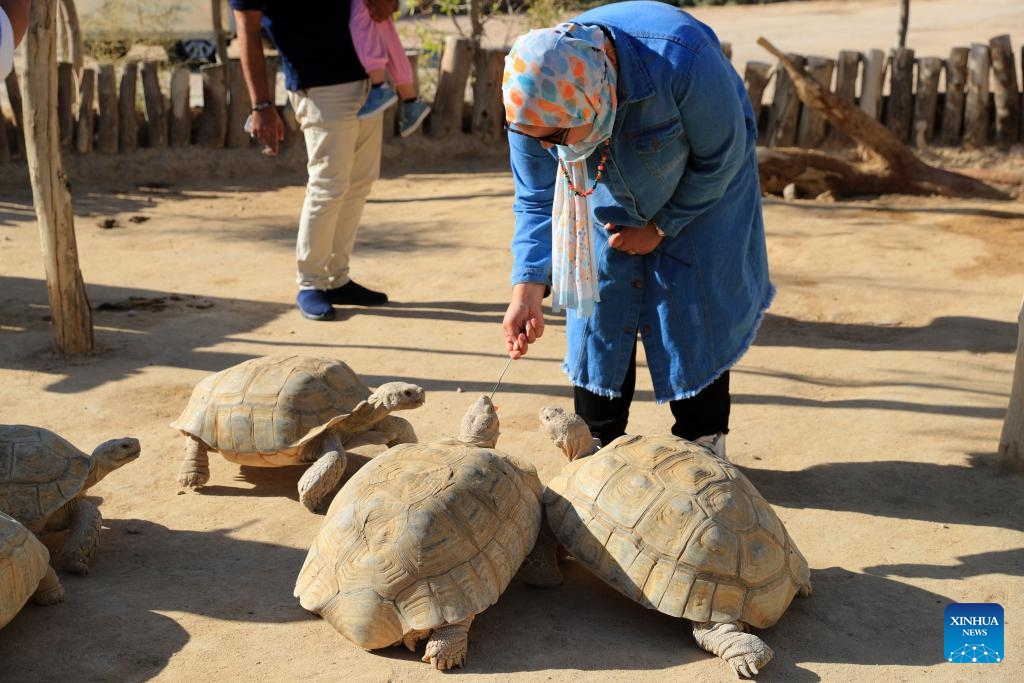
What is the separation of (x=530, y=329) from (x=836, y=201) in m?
6.92

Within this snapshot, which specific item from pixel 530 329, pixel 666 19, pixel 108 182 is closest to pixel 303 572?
pixel 530 329

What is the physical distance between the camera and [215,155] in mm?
11414

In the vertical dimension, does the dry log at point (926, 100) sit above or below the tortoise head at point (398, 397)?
above

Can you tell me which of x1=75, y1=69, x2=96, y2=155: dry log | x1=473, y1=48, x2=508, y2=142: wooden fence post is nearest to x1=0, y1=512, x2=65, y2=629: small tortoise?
x1=75, y1=69, x2=96, y2=155: dry log

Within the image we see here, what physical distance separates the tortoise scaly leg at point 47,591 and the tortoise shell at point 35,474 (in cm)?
32

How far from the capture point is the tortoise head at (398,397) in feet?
15.2

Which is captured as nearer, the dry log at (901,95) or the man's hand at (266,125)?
the man's hand at (266,125)

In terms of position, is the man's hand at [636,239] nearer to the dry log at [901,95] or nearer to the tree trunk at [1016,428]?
the tree trunk at [1016,428]

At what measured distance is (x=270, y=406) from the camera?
4.66 metres

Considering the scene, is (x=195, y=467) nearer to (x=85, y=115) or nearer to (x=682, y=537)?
(x=682, y=537)

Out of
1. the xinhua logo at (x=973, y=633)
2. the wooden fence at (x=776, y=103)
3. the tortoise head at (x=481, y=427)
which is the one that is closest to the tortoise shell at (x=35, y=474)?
the tortoise head at (x=481, y=427)

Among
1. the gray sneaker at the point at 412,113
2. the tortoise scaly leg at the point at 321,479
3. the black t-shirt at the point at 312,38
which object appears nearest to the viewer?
the tortoise scaly leg at the point at 321,479

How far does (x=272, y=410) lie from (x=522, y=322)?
52.7 inches

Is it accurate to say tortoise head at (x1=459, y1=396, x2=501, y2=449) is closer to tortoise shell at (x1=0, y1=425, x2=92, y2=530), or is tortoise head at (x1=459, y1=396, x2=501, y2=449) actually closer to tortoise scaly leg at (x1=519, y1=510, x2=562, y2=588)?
tortoise scaly leg at (x1=519, y1=510, x2=562, y2=588)
